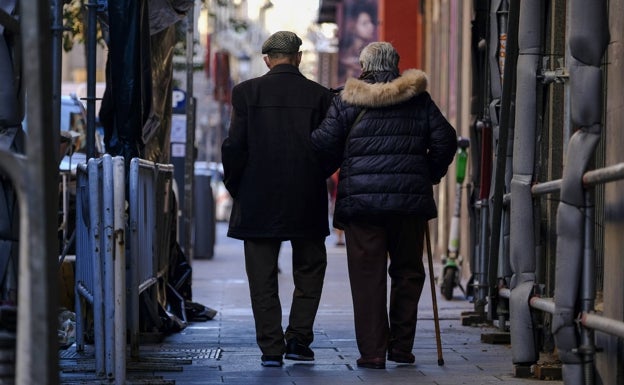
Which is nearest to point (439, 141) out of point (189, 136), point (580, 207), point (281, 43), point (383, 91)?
point (383, 91)

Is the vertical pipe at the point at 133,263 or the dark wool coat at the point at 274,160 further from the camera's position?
the dark wool coat at the point at 274,160

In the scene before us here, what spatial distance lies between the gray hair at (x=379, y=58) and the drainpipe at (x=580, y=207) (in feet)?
8.17

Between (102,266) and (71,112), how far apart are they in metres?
11.6

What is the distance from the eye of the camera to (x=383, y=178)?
336 inches

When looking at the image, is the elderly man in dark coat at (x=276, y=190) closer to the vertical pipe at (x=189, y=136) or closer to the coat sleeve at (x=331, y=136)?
the coat sleeve at (x=331, y=136)

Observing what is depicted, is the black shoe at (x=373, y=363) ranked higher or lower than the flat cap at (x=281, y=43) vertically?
lower

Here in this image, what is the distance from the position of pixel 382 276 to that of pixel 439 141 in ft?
2.69

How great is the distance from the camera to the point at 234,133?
8.98m

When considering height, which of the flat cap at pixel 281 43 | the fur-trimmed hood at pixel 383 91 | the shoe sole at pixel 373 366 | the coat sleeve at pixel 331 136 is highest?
the flat cap at pixel 281 43

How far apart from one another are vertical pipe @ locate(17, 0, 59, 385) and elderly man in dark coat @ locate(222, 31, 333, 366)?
16.8 ft

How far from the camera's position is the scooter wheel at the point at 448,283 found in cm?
1510

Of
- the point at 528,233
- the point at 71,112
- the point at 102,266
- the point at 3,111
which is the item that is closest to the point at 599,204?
the point at 528,233

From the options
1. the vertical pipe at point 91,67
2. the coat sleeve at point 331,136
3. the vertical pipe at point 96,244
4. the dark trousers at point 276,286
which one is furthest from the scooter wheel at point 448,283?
the vertical pipe at point 96,244

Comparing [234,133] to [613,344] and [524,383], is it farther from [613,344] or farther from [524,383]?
[613,344]
